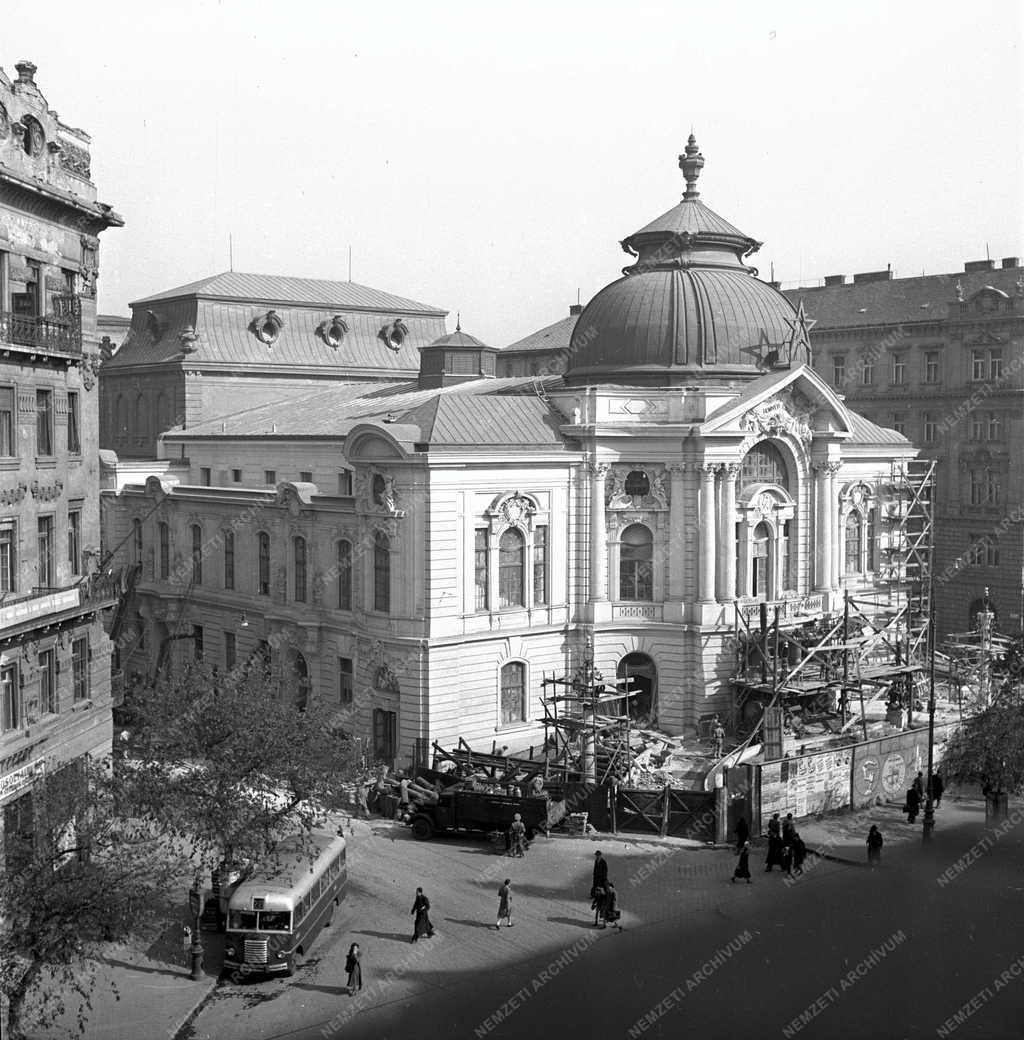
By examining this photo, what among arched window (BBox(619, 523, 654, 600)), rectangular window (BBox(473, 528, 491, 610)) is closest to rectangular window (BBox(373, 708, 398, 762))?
rectangular window (BBox(473, 528, 491, 610))

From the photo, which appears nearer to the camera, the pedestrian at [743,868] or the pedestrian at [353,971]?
the pedestrian at [353,971]

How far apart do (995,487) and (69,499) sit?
5576 cm

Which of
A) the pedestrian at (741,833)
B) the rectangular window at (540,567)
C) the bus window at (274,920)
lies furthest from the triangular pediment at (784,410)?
the bus window at (274,920)

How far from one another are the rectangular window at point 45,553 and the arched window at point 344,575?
1831 centimetres

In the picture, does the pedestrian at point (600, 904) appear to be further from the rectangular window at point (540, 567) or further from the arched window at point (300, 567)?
the arched window at point (300, 567)

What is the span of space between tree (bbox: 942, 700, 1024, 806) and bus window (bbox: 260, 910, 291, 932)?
69.2 feet

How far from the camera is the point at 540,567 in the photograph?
5472 cm

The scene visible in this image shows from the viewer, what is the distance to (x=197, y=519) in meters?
65.3

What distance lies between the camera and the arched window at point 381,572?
52594 millimetres

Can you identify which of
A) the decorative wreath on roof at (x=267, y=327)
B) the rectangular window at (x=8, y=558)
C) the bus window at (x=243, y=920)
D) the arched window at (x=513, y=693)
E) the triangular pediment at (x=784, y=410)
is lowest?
the bus window at (x=243, y=920)

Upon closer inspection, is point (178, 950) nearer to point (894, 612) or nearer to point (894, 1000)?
point (894, 1000)

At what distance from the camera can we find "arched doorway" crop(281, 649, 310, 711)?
56312 mm

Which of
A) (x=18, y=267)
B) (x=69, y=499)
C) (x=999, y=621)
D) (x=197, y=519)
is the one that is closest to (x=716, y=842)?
(x=69, y=499)

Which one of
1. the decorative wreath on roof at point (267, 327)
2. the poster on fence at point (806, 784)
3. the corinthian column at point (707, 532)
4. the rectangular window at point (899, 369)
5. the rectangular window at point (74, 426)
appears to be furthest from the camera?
the rectangular window at point (899, 369)
